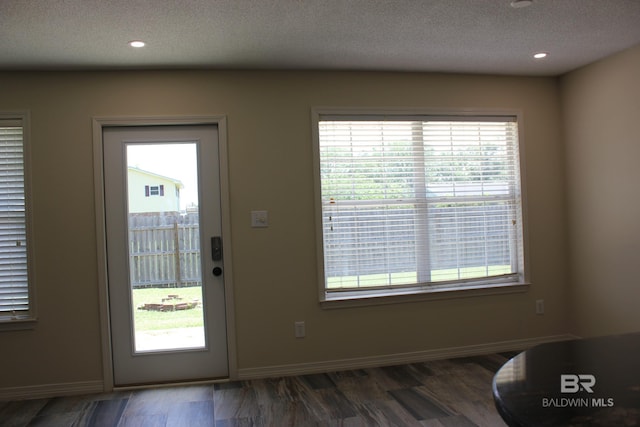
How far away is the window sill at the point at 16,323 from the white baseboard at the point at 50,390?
1.41 feet

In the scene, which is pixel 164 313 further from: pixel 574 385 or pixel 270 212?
Answer: pixel 574 385

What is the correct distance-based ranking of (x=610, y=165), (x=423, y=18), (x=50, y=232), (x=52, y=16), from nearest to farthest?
(x=52, y=16) → (x=423, y=18) → (x=50, y=232) → (x=610, y=165)

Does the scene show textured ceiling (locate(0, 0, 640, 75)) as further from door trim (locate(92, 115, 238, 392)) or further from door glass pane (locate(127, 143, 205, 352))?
door glass pane (locate(127, 143, 205, 352))

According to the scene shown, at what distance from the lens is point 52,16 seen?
2566 millimetres

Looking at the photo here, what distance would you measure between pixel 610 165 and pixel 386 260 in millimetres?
1915

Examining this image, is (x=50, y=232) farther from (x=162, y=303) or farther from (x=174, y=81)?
(x=174, y=81)

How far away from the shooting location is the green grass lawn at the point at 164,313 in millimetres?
3664


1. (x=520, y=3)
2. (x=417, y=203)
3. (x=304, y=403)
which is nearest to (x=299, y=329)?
(x=304, y=403)

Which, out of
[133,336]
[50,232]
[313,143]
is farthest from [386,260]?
[50,232]

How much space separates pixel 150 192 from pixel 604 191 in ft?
11.8

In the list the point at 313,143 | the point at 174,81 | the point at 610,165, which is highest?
the point at 174,81

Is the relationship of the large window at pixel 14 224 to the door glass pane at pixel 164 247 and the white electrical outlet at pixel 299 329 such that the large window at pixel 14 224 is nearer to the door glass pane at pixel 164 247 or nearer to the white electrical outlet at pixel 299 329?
the door glass pane at pixel 164 247

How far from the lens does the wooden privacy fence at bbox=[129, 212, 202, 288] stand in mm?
3654

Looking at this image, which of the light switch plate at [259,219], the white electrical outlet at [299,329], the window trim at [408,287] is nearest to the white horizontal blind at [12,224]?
the light switch plate at [259,219]
